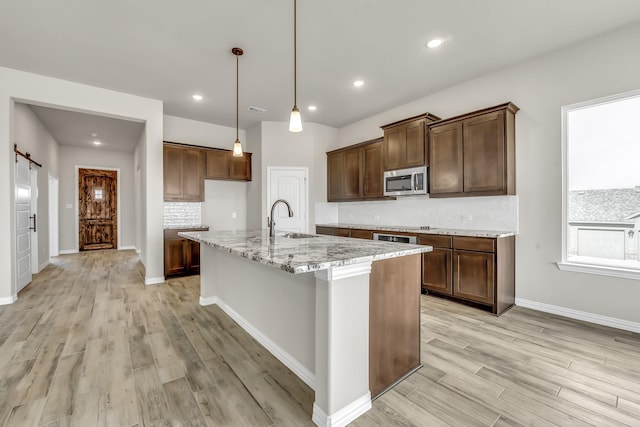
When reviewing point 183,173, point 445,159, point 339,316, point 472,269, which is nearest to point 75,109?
point 183,173

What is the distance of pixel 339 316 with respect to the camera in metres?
1.50

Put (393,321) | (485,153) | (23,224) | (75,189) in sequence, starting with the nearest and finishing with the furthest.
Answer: (393,321) → (485,153) → (23,224) → (75,189)

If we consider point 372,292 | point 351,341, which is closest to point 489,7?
point 372,292

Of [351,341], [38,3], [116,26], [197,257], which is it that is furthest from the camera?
[197,257]

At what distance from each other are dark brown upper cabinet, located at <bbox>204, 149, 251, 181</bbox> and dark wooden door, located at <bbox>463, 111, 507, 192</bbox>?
158 inches

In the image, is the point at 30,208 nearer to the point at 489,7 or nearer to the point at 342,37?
the point at 342,37

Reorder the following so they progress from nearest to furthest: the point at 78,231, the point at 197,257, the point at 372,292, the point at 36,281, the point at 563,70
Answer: the point at 372,292 < the point at 563,70 < the point at 36,281 < the point at 197,257 < the point at 78,231

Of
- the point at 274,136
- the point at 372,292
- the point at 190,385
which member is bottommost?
the point at 190,385

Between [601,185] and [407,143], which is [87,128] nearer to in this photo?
[407,143]

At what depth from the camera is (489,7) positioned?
246 centimetres

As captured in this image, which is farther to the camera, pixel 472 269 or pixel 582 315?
pixel 472 269

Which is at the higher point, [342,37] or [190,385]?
[342,37]

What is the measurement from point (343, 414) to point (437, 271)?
8.28 feet

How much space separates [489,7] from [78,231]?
9843 millimetres
